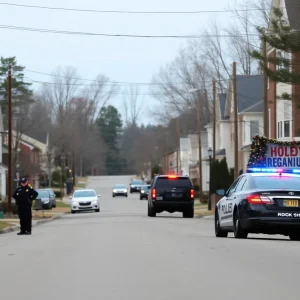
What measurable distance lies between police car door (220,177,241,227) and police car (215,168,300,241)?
19.4 inches

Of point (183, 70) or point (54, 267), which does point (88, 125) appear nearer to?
point (183, 70)

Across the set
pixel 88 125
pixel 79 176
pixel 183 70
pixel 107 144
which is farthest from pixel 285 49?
pixel 107 144

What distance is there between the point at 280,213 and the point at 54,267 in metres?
7.28

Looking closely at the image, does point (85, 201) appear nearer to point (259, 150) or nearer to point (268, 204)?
point (259, 150)

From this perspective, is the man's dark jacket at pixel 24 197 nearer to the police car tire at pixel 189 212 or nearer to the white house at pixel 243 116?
the police car tire at pixel 189 212

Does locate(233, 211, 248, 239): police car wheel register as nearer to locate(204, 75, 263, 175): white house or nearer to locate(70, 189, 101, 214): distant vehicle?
locate(70, 189, 101, 214): distant vehicle

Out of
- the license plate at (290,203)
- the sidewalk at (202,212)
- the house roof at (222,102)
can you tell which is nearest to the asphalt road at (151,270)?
the license plate at (290,203)

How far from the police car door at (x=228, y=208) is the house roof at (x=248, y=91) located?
47.2m

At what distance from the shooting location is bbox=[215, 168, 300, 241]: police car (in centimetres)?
1975

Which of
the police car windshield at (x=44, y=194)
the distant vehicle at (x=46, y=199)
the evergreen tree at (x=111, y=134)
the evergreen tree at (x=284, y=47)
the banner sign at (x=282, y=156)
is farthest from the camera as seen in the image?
the evergreen tree at (x=111, y=134)

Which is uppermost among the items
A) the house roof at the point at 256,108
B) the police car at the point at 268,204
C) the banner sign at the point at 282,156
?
the house roof at the point at 256,108

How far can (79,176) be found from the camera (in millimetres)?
157375

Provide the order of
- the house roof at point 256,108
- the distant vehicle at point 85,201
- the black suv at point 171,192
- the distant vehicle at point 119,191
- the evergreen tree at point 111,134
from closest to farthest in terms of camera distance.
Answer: the black suv at point 171,192, the distant vehicle at point 85,201, the house roof at point 256,108, the distant vehicle at point 119,191, the evergreen tree at point 111,134

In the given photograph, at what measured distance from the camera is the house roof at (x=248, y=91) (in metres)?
70.0
